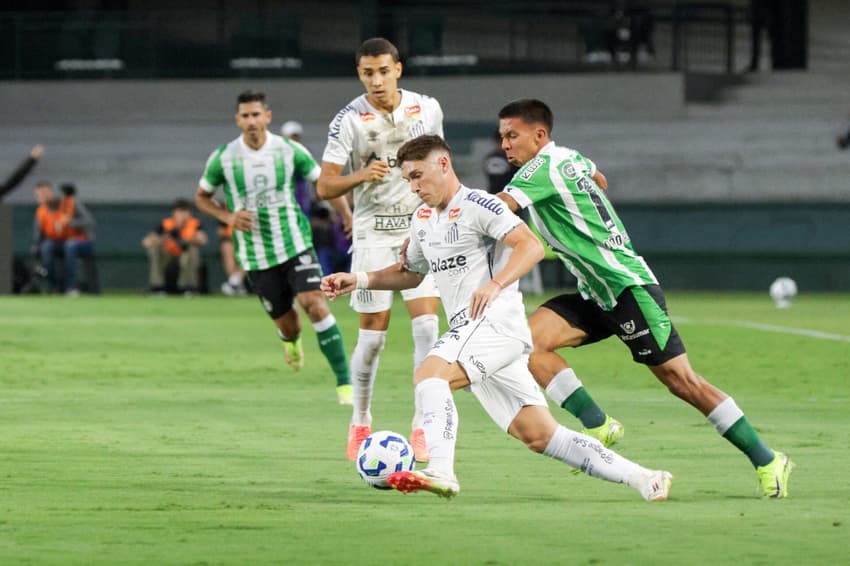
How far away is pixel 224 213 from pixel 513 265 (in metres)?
6.42

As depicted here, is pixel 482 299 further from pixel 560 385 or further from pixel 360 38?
pixel 360 38

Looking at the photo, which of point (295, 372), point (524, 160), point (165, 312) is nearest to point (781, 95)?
point (165, 312)

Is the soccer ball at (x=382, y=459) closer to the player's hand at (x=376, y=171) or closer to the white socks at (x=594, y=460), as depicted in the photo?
the white socks at (x=594, y=460)

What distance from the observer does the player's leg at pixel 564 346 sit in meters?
8.93

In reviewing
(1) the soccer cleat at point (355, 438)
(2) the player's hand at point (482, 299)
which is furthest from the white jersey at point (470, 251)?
(1) the soccer cleat at point (355, 438)

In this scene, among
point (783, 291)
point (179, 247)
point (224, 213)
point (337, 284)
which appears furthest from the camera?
point (179, 247)

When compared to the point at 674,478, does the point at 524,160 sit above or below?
above

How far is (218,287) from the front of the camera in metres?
32.8

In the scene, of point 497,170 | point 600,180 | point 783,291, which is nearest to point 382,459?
point 600,180

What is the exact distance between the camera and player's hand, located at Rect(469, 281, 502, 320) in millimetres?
7500

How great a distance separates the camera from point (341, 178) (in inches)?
402

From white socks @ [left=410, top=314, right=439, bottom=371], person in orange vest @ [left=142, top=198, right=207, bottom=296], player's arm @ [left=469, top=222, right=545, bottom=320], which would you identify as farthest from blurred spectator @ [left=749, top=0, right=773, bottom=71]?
player's arm @ [left=469, top=222, right=545, bottom=320]

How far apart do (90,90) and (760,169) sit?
13.7m

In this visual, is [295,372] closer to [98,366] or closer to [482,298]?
[98,366]
